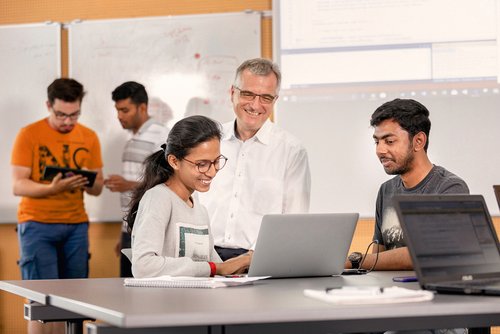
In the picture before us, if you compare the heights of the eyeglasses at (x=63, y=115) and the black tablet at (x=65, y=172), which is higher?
the eyeglasses at (x=63, y=115)

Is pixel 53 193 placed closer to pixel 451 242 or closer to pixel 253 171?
pixel 253 171

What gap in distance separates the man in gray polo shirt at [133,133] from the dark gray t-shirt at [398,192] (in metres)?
1.91

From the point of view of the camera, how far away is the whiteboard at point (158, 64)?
4.98 m

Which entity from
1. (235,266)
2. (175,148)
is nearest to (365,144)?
(175,148)

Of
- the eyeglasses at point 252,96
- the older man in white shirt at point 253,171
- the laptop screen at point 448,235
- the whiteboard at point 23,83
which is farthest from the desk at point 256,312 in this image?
the whiteboard at point 23,83

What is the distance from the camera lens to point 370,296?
183cm

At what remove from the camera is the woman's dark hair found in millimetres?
2840

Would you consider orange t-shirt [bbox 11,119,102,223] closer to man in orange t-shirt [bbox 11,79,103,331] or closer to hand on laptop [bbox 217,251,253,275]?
man in orange t-shirt [bbox 11,79,103,331]

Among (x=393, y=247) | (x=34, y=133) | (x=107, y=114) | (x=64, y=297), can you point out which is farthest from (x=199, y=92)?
(x=64, y=297)

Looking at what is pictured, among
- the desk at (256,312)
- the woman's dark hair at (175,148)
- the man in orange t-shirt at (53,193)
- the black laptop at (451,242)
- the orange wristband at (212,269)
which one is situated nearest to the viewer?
the desk at (256,312)

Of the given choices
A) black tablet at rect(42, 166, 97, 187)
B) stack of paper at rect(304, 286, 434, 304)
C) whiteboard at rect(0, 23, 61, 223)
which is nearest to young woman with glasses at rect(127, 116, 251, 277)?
stack of paper at rect(304, 286, 434, 304)

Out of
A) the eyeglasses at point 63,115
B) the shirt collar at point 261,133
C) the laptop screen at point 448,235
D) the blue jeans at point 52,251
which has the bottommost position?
the blue jeans at point 52,251

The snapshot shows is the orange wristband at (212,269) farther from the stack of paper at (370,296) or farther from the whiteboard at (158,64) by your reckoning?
the whiteboard at (158,64)

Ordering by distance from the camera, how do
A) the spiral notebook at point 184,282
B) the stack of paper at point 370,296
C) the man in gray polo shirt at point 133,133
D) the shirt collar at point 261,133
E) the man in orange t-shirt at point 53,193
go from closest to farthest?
the stack of paper at point 370,296 → the spiral notebook at point 184,282 → the shirt collar at point 261,133 → the man in orange t-shirt at point 53,193 → the man in gray polo shirt at point 133,133
